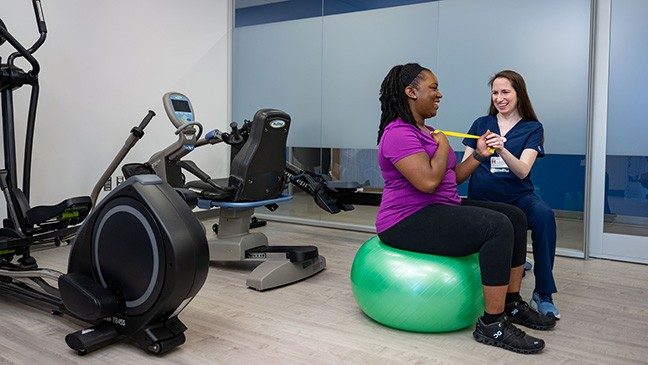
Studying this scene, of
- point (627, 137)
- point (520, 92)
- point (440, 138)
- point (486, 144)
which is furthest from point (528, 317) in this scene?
point (627, 137)

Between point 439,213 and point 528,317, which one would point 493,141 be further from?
point 528,317

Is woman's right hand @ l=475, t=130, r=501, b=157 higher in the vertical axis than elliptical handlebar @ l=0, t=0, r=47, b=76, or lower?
lower

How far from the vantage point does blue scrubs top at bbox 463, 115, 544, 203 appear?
2719 millimetres

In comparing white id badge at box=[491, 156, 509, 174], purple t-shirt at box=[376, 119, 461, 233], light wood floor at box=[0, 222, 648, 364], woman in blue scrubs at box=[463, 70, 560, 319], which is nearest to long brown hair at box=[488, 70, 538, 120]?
woman in blue scrubs at box=[463, 70, 560, 319]

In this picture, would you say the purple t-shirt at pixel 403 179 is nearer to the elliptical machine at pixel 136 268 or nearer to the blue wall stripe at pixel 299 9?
the elliptical machine at pixel 136 268

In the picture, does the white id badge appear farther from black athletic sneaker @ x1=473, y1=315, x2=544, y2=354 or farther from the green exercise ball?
black athletic sneaker @ x1=473, y1=315, x2=544, y2=354

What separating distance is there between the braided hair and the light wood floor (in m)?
0.93

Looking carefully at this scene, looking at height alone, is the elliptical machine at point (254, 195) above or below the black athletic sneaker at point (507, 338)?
above

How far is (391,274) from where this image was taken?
2291 millimetres

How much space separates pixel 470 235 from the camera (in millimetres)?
2182

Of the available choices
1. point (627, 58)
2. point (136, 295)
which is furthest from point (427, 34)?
point (136, 295)

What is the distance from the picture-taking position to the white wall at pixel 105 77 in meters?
3.97

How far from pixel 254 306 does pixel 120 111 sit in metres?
2.53

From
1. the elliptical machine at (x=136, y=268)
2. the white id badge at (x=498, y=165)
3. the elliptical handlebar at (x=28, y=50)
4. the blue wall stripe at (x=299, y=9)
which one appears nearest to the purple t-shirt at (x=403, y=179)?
the white id badge at (x=498, y=165)
